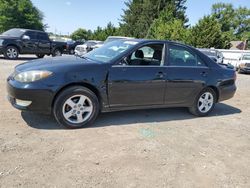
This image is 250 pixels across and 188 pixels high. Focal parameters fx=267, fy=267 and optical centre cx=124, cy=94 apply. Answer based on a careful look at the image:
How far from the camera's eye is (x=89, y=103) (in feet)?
14.8

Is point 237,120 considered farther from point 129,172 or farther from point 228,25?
point 228,25

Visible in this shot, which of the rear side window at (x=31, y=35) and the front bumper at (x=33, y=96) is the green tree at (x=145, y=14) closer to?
the rear side window at (x=31, y=35)

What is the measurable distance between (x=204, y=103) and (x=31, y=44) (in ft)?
41.4

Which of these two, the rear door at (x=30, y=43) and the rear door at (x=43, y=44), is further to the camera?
the rear door at (x=43, y=44)

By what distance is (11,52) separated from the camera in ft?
49.1

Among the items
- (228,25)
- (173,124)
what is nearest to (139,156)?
(173,124)

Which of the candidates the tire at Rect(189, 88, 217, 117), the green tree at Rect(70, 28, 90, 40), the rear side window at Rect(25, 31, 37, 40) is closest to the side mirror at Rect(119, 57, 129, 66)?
the tire at Rect(189, 88, 217, 117)

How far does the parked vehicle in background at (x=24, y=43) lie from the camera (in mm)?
14717

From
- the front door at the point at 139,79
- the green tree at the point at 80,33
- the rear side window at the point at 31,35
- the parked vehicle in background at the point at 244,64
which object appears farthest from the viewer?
the green tree at the point at 80,33

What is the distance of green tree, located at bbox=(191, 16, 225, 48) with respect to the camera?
104ft

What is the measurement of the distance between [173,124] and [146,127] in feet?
2.08

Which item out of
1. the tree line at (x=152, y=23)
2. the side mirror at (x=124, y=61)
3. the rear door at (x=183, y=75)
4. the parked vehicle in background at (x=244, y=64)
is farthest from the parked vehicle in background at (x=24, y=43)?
the tree line at (x=152, y=23)

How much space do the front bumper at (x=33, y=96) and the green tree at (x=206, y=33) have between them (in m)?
29.9

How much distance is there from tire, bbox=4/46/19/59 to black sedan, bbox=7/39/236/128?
11.2 m
